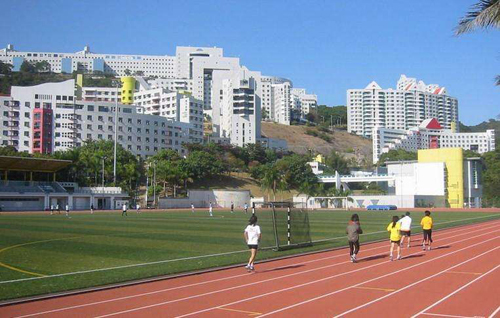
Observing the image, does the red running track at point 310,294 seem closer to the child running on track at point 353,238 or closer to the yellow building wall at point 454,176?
the child running on track at point 353,238

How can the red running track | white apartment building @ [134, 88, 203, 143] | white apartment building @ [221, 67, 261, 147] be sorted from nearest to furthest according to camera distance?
1. the red running track
2. white apartment building @ [134, 88, 203, 143]
3. white apartment building @ [221, 67, 261, 147]

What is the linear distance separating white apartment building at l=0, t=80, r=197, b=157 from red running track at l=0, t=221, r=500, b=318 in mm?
112071

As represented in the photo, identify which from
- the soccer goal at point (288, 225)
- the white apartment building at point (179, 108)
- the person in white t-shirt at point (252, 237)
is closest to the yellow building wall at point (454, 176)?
the white apartment building at point (179, 108)

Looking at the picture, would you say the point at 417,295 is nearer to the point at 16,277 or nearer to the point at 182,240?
the point at 16,277

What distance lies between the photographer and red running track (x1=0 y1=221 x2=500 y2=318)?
1128cm

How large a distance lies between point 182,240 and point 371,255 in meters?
11.5

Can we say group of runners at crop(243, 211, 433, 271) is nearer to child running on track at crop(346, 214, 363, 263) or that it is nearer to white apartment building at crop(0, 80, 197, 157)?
child running on track at crop(346, 214, 363, 263)

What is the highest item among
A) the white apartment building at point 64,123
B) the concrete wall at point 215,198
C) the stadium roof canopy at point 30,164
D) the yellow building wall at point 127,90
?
the yellow building wall at point 127,90

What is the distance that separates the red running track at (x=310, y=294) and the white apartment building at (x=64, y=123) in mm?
112071

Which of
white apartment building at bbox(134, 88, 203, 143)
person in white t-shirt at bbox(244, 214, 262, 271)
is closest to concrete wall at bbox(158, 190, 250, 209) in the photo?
white apartment building at bbox(134, 88, 203, 143)

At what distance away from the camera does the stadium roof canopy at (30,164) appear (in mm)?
85250

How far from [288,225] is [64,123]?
11529cm

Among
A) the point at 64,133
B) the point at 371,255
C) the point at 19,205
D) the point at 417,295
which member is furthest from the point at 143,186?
the point at 417,295

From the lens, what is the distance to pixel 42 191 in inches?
3482
